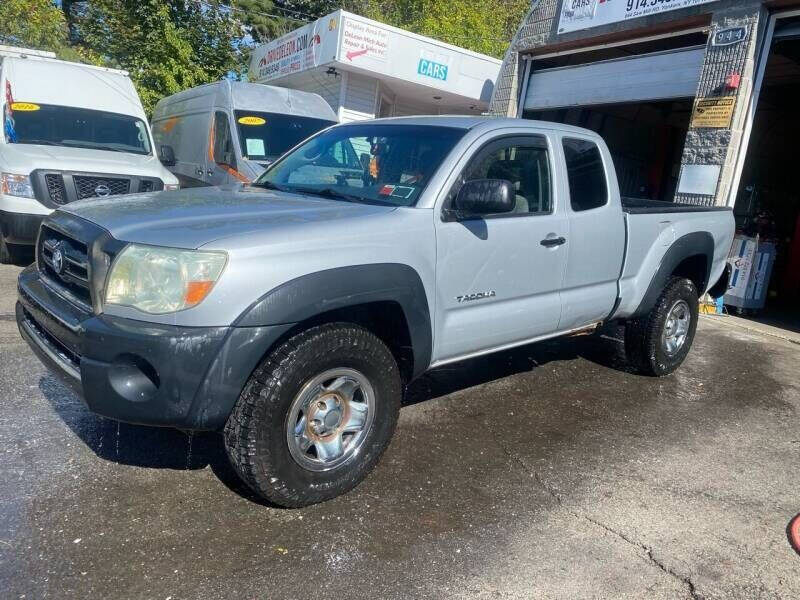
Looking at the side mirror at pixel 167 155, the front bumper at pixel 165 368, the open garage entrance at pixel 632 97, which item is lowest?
the front bumper at pixel 165 368

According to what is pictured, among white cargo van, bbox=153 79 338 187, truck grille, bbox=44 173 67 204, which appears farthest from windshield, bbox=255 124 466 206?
white cargo van, bbox=153 79 338 187

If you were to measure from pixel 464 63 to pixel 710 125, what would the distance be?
27.6 ft

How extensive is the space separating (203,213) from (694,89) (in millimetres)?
7512

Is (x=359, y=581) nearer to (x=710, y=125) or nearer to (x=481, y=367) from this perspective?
(x=481, y=367)

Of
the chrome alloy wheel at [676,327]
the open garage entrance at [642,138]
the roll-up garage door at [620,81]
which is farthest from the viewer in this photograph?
the open garage entrance at [642,138]

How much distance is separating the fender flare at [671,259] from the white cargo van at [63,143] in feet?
17.8

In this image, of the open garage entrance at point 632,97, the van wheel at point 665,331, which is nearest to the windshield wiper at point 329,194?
the van wheel at point 665,331

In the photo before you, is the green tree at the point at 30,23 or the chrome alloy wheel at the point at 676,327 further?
the green tree at the point at 30,23

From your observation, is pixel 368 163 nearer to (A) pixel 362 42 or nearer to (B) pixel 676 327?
(B) pixel 676 327

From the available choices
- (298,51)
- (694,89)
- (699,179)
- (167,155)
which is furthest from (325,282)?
(298,51)

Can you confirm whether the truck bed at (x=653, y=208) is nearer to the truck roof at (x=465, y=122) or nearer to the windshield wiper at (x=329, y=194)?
the truck roof at (x=465, y=122)

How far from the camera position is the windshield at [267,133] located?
28.1 ft

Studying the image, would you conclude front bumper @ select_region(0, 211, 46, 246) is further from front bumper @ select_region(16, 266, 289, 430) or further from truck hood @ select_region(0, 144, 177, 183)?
front bumper @ select_region(16, 266, 289, 430)

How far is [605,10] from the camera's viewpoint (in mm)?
9148
